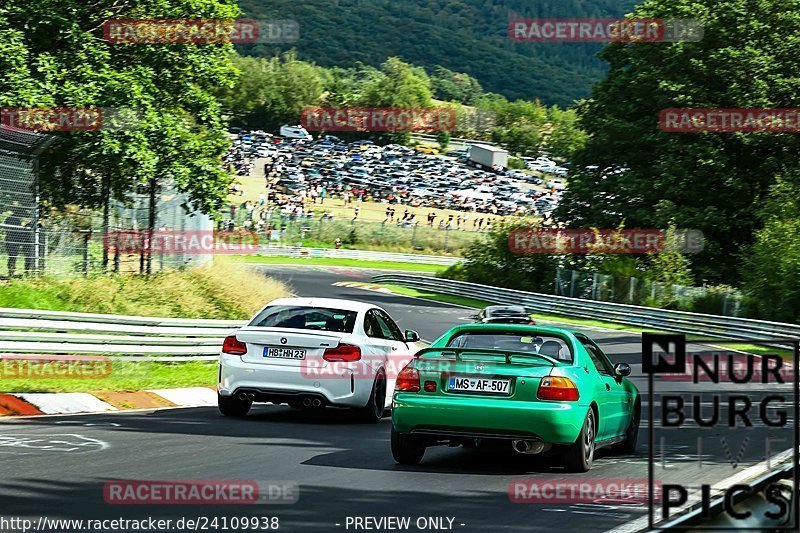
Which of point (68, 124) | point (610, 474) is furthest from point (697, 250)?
point (610, 474)

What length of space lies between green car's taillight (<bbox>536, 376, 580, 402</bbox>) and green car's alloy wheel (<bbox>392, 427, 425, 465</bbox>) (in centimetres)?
126

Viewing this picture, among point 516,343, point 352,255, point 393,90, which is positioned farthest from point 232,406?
point 393,90

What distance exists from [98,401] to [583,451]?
7313 millimetres

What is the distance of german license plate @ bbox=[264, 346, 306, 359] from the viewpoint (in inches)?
543

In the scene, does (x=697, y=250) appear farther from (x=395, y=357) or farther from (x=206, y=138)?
(x=395, y=357)

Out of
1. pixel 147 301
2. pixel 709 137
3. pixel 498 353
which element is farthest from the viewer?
pixel 709 137

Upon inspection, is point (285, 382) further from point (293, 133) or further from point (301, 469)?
point (293, 133)

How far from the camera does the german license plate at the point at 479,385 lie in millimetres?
10086

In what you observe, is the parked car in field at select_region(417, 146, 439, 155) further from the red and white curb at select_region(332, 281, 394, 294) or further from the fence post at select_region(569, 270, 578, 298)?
the fence post at select_region(569, 270, 578, 298)

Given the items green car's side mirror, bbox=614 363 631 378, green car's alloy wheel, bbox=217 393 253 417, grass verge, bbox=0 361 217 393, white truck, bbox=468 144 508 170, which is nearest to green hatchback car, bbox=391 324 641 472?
green car's side mirror, bbox=614 363 631 378

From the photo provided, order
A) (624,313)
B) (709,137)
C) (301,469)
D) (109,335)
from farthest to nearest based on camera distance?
(709,137)
(624,313)
(109,335)
(301,469)

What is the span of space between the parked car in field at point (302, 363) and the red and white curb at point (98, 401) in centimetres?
156

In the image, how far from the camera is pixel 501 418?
32.7 ft

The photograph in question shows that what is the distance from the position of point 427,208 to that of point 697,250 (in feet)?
178
